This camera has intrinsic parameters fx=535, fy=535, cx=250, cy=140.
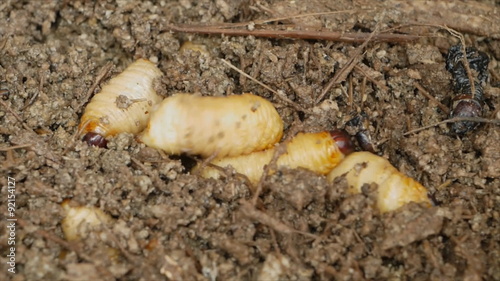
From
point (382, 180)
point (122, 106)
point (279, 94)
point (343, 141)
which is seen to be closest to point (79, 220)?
point (122, 106)

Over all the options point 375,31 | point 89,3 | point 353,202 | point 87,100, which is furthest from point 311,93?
point 89,3

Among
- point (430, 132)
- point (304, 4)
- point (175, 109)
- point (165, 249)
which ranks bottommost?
point (165, 249)

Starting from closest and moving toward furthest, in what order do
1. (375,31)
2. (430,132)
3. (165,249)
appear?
1. (165,249)
2. (430,132)
3. (375,31)

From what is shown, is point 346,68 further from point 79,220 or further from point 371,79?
point 79,220

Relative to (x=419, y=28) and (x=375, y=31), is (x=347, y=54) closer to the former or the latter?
(x=375, y=31)

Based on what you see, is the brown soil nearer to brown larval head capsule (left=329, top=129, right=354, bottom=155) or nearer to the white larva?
the white larva
